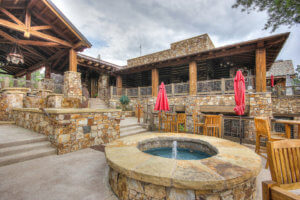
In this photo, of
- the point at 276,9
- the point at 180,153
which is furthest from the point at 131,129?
the point at 276,9

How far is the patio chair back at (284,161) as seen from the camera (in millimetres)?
1203

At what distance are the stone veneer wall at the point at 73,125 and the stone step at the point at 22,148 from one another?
0.21 metres

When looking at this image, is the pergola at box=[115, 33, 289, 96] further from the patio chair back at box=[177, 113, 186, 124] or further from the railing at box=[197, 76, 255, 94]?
the patio chair back at box=[177, 113, 186, 124]

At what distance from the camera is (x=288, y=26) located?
7.06 meters

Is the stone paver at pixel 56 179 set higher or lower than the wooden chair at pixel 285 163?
lower

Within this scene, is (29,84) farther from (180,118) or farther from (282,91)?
(282,91)

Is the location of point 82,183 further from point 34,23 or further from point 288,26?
point 288,26

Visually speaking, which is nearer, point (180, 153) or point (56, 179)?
point (56, 179)

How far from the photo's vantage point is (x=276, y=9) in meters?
7.12

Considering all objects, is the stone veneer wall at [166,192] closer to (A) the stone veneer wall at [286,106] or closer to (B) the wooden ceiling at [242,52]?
(B) the wooden ceiling at [242,52]

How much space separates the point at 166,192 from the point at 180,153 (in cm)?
212

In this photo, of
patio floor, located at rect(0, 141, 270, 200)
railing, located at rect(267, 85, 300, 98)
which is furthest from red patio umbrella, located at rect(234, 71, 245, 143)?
railing, located at rect(267, 85, 300, 98)

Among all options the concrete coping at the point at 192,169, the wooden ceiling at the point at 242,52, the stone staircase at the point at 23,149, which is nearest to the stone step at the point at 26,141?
the stone staircase at the point at 23,149

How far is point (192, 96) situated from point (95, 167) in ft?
23.5
